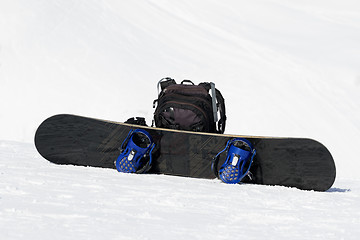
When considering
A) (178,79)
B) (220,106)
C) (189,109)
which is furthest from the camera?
(178,79)

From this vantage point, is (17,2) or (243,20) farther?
(243,20)

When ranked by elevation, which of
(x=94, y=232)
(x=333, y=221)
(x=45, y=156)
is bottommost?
(x=45, y=156)

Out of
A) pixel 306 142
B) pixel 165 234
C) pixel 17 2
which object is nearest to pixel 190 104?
pixel 306 142

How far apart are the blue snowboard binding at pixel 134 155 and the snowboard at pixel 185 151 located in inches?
2.5

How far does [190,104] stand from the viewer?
4188mm

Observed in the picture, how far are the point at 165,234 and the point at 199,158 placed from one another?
1853 mm

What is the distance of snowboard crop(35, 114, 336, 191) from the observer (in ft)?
12.6

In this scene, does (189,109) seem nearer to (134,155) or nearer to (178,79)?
(134,155)

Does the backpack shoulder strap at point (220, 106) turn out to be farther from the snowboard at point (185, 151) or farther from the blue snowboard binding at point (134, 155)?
the blue snowboard binding at point (134, 155)

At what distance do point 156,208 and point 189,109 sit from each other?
58.4 inches

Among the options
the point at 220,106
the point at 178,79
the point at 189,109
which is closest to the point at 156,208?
the point at 189,109

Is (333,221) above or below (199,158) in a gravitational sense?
above

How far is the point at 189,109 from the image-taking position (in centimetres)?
418

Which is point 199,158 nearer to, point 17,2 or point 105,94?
point 105,94
